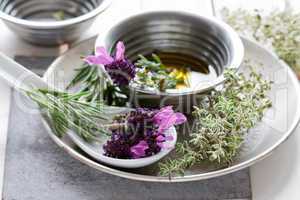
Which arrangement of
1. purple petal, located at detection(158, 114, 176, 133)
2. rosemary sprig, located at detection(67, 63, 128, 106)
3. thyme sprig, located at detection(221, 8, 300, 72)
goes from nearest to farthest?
purple petal, located at detection(158, 114, 176, 133)
rosemary sprig, located at detection(67, 63, 128, 106)
thyme sprig, located at detection(221, 8, 300, 72)

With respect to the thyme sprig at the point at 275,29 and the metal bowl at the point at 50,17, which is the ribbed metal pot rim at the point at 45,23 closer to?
the metal bowl at the point at 50,17

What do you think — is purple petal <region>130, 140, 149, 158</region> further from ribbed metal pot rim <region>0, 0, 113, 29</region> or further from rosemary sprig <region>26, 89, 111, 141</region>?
ribbed metal pot rim <region>0, 0, 113, 29</region>

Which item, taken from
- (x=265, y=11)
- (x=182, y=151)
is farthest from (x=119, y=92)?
(x=265, y=11)

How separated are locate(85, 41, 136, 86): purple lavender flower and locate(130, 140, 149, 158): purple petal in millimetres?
110

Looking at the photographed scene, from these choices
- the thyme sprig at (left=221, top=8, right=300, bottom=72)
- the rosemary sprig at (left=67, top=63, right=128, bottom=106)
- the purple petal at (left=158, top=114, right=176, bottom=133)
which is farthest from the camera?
the thyme sprig at (left=221, top=8, right=300, bottom=72)

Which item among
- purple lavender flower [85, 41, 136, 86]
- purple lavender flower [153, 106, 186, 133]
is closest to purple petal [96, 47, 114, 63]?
purple lavender flower [85, 41, 136, 86]

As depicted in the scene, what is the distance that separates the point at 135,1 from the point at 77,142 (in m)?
0.43

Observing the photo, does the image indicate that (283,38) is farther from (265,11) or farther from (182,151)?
(182,151)

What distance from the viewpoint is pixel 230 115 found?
0.93m

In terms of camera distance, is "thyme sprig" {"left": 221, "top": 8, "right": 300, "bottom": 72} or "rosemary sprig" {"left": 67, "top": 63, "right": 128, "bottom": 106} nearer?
"rosemary sprig" {"left": 67, "top": 63, "right": 128, "bottom": 106}

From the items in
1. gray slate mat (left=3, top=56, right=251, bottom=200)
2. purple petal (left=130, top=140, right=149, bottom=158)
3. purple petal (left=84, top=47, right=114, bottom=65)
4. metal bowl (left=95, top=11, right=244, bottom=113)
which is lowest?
gray slate mat (left=3, top=56, right=251, bottom=200)

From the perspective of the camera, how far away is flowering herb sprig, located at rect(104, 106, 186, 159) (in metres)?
0.90

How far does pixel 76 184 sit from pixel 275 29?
47 cm

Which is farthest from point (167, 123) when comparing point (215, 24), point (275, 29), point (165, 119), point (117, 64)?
point (275, 29)
